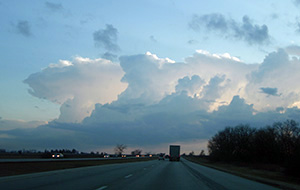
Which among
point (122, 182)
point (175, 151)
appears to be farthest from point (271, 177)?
point (175, 151)

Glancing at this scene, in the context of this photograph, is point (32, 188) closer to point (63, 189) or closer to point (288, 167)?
point (63, 189)

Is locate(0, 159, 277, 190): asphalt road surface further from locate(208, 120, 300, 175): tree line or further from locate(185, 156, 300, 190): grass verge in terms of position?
locate(208, 120, 300, 175): tree line

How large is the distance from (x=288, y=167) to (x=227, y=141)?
75.4m

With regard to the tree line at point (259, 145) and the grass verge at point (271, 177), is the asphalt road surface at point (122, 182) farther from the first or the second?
the tree line at point (259, 145)

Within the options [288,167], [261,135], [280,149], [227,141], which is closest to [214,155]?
[227,141]

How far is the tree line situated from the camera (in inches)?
3329

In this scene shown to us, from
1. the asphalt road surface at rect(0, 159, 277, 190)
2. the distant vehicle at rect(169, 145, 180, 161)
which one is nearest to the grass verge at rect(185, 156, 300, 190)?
the asphalt road surface at rect(0, 159, 277, 190)

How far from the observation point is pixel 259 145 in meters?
91.1

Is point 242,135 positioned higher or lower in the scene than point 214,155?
higher

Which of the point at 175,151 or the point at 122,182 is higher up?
the point at 175,151

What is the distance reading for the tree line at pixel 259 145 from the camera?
84562mm

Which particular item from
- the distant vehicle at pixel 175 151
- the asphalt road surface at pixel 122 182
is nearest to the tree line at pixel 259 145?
the distant vehicle at pixel 175 151

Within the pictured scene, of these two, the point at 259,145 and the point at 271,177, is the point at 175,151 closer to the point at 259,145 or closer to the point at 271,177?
the point at 259,145

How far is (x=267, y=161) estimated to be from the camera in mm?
84312
